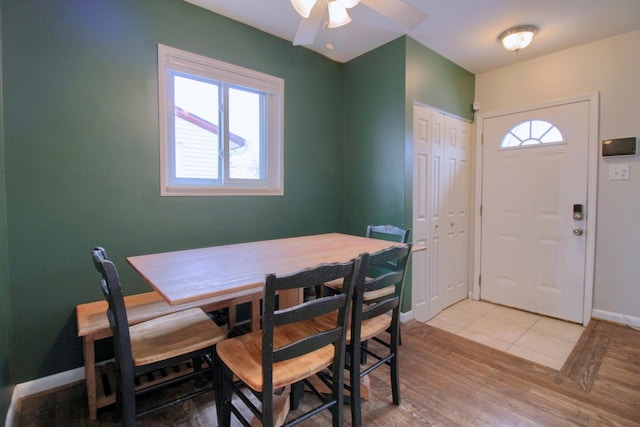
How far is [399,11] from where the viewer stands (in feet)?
5.83

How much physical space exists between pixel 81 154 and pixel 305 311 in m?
1.74

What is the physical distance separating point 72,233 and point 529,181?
12.5ft

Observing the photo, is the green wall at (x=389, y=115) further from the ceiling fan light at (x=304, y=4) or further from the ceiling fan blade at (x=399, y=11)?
the ceiling fan light at (x=304, y=4)

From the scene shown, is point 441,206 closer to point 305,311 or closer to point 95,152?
point 305,311

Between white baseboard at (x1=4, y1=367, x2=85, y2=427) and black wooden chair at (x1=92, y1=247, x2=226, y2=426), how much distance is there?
1.52 ft

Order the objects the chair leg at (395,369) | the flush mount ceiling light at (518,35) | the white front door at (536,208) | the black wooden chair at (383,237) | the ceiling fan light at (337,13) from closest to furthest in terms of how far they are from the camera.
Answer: the ceiling fan light at (337,13)
the chair leg at (395,369)
the black wooden chair at (383,237)
the flush mount ceiling light at (518,35)
the white front door at (536,208)

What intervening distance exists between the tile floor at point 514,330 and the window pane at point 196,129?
2.43m

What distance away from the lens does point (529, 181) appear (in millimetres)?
3094

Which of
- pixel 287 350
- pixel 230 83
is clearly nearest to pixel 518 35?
pixel 230 83

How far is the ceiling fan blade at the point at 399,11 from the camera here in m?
1.69

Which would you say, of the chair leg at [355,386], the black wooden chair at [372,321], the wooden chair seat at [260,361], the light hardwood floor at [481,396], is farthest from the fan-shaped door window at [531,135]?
the wooden chair seat at [260,361]

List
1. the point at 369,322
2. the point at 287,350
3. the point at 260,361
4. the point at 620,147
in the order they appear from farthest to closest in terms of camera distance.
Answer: the point at 620,147, the point at 369,322, the point at 260,361, the point at 287,350

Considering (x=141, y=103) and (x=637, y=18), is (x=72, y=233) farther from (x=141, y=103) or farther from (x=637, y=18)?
(x=637, y=18)

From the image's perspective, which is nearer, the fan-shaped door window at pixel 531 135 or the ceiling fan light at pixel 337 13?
the ceiling fan light at pixel 337 13
